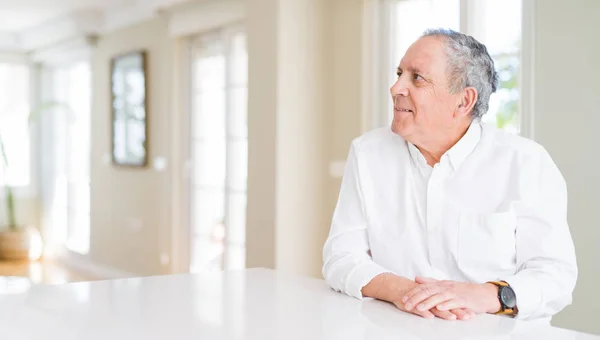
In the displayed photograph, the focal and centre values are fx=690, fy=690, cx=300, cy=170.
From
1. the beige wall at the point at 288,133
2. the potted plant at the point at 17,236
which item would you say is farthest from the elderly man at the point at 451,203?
the potted plant at the point at 17,236

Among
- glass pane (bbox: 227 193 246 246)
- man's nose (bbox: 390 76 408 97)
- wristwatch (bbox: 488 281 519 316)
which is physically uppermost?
man's nose (bbox: 390 76 408 97)

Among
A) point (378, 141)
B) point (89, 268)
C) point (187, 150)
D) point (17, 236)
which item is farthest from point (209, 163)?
point (378, 141)

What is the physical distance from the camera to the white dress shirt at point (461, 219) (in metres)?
1.58

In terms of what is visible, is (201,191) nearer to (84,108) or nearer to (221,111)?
(221,111)

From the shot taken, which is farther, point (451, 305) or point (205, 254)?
point (205, 254)

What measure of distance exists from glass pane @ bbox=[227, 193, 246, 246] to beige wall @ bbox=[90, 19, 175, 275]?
0.86 meters

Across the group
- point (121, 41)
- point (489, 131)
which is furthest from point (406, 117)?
point (121, 41)

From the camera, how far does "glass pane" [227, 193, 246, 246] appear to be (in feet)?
16.7

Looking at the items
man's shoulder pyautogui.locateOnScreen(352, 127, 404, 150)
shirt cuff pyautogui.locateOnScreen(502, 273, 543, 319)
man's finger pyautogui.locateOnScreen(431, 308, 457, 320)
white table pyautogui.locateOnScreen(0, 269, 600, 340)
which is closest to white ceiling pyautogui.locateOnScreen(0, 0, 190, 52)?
man's shoulder pyautogui.locateOnScreen(352, 127, 404, 150)

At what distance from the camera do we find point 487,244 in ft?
5.42

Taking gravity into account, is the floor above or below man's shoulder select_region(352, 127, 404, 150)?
below

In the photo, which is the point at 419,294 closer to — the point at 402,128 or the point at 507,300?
the point at 507,300

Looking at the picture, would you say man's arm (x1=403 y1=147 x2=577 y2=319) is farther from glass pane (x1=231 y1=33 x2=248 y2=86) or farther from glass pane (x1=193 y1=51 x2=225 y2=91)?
glass pane (x1=193 y1=51 x2=225 y2=91)

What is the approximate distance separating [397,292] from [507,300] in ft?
0.81
